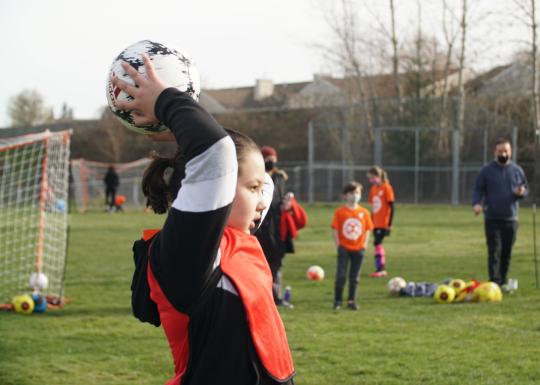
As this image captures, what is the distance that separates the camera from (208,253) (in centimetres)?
228

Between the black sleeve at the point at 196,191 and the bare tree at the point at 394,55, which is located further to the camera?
the bare tree at the point at 394,55

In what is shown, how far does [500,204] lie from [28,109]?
5797 cm

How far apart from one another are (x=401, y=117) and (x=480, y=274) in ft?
77.0

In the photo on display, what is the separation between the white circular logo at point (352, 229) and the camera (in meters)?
9.90

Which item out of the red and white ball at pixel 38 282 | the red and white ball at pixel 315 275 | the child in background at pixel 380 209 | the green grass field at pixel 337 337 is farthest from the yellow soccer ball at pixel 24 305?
the child in background at pixel 380 209

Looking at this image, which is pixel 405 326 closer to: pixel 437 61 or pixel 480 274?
pixel 480 274

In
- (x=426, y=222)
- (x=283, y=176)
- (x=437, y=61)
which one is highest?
(x=437, y=61)

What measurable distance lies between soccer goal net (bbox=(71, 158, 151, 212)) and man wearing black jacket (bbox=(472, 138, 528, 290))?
25.7 metres

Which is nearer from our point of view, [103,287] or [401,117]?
[103,287]

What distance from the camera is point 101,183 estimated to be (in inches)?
1516

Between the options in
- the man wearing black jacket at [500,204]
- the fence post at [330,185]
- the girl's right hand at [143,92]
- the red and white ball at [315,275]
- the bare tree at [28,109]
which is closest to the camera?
the girl's right hand at [143,92]

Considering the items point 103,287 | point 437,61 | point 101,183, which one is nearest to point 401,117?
point 437,61

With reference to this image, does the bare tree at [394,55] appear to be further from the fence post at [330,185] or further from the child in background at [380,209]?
A: the child in background at [380,209]

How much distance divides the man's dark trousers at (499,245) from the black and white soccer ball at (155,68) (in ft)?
30.9
